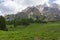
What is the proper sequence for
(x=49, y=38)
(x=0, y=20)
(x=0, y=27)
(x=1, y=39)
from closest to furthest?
(x=1, y=39) → (x=49, y=38) → (x=0, y=27) → (x=0, y=20)

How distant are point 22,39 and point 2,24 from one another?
7617 centimetres

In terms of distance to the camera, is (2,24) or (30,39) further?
(2,24)

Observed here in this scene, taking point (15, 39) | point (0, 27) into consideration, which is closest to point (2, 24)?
point (0, 27)

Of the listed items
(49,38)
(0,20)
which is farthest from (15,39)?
(0,20)

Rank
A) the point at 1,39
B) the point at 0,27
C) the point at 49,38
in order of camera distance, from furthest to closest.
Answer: the point at 0,27, the point at 49,38, the point at 1,39

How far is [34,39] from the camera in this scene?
186 ft

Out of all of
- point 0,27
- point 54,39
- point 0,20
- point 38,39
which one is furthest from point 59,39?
point 0,20

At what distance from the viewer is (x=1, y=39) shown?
2197 inches

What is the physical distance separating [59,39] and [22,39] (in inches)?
469

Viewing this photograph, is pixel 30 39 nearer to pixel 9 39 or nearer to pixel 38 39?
pixel 38 39

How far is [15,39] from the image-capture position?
58.1 meters

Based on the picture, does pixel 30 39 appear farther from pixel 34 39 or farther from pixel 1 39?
pixel 1 39

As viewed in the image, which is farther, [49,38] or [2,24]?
[2,24]

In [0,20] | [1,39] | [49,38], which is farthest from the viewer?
[0,20]
